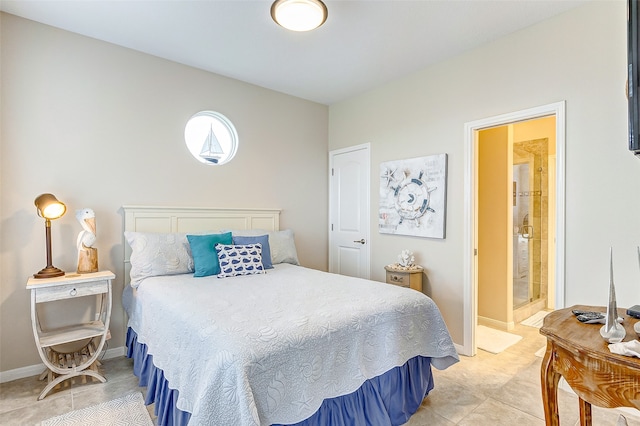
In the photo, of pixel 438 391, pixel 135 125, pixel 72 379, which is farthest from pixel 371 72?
pixel 72 379

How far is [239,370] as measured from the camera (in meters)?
1.33

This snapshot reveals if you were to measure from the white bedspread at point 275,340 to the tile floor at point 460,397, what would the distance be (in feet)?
1.08

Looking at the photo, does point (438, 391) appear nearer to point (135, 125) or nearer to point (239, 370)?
point (239, 370)

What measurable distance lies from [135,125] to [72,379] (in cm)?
217

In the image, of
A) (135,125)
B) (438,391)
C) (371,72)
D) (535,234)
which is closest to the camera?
(438,391)

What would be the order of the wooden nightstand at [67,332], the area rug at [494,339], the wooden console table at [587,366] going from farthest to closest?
the area rug at [494,339]
the wooden nightstand at [67,332]
the wooden console table at [587,366]

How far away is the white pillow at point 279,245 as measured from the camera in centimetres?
338

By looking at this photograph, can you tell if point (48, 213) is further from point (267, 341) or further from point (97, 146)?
point (267, 341)

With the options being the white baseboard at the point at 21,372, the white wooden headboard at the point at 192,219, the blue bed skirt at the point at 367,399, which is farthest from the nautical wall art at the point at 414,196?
the white baseboard at the point at 21,372

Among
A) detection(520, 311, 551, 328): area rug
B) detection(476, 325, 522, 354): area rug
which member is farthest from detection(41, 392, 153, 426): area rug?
detection(520, 311, 551, 328): area rug

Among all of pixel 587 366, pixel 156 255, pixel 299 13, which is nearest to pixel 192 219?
pixel 156 255

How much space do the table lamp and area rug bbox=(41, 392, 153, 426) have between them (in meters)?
0.98

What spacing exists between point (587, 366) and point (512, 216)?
3116mm

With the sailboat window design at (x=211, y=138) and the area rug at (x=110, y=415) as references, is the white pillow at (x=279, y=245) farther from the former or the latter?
the area rug at (x=110, y=415)
